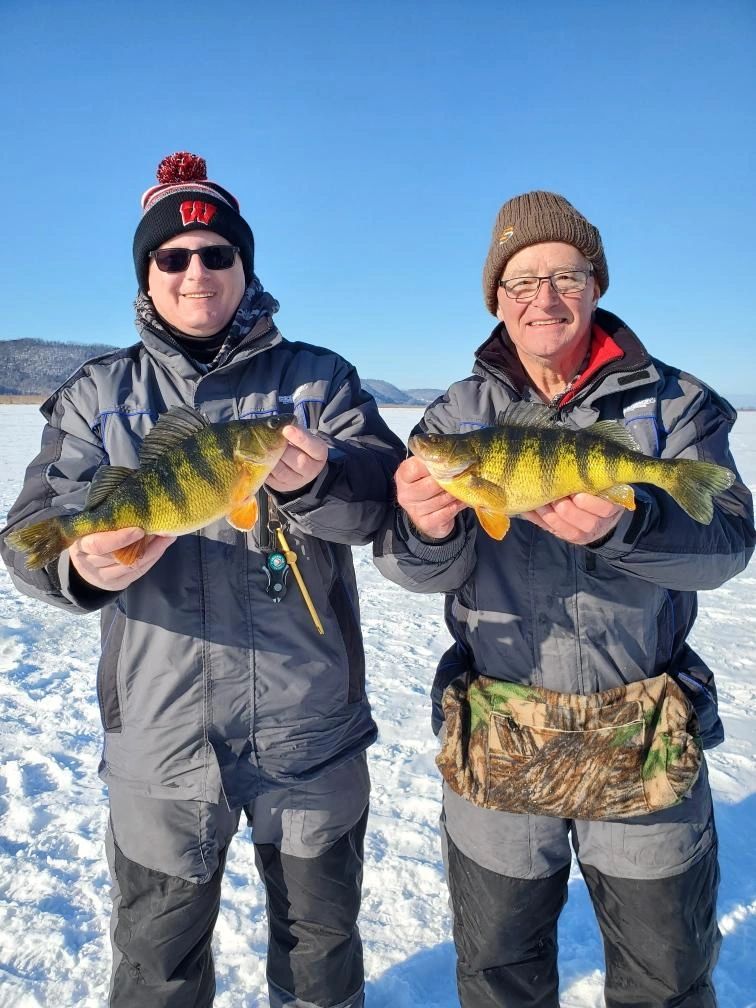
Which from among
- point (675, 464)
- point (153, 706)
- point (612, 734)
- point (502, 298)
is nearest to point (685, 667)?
point (612, 734)

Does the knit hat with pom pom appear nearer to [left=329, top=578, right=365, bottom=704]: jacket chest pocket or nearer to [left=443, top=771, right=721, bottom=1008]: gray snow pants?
[left=329, top=578, right=365, bottom=704]: jacket chest pocket

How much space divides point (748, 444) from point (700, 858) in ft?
94.3

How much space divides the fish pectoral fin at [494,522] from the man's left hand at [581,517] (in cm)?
14

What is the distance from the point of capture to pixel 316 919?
2.32 meters

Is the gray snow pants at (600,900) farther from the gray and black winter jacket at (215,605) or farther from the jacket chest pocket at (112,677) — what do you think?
the jacket chest pocket at (112,677)

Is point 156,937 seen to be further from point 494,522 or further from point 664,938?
point 494,522

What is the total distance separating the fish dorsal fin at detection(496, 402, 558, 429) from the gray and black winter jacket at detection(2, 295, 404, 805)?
50 cm

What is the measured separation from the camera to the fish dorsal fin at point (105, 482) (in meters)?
2.13

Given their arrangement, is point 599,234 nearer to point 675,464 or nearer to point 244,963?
point 675,464

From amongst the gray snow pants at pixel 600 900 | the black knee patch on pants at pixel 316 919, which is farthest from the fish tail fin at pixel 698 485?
the black knee patch on pants at pixel 316 919

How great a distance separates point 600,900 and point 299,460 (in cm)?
189

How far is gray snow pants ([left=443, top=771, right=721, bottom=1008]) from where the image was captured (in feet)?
6.96

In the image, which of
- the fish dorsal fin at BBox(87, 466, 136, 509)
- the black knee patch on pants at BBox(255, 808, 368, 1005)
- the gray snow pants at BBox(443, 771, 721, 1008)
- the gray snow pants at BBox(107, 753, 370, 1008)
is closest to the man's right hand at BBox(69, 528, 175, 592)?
the fish dorsal fin at BBox(87, 466, 136, 509)

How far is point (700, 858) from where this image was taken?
7.20 feet
